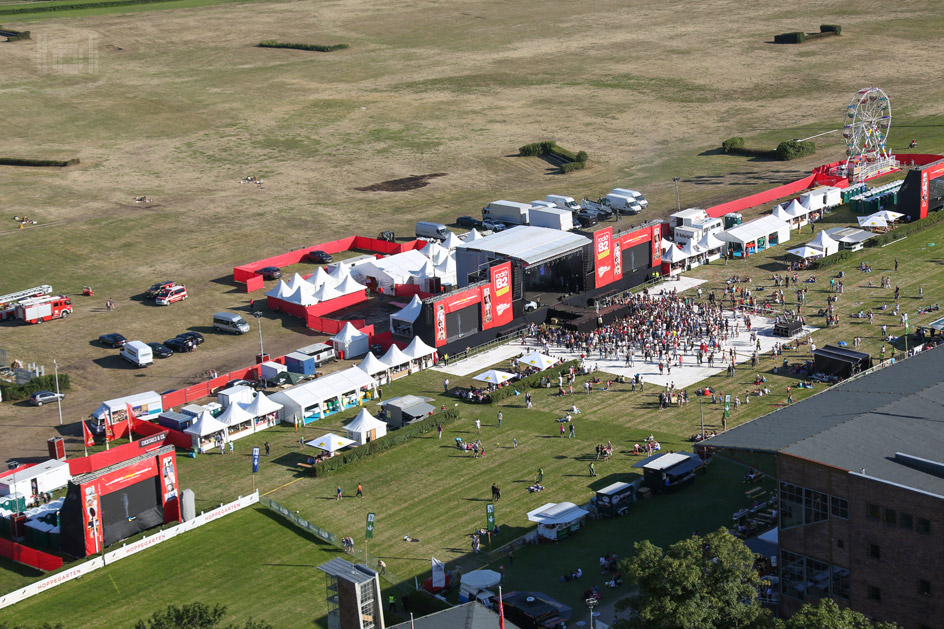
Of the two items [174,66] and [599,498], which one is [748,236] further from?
[174,66]

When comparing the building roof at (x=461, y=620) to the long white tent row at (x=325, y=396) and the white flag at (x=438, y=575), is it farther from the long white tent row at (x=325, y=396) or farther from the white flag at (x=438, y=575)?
the long white tent row at (x=325, y=396)

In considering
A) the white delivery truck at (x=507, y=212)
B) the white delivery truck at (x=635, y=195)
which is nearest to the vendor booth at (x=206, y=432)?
the white delivery truck at (x=507, y=212)

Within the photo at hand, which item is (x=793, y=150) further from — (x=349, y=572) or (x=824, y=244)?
(x=349, y=572)

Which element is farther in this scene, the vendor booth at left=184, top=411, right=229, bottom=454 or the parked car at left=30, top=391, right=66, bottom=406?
the parked car at left=30, top=391, right=66, bottom=406

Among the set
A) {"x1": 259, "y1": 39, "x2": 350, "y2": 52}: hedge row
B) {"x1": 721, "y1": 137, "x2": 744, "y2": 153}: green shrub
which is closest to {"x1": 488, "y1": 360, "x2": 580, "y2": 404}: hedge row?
{"x1": 721, "y1": 137, "x2": 744, "y2": 153}: green shrub

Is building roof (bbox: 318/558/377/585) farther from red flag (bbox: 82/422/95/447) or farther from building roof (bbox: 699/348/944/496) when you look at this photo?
red flag (bbox: 82/422/95/447)

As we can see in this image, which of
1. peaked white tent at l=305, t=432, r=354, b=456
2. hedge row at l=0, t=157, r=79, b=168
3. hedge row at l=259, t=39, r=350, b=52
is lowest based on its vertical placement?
peaked white tent at l=305, t=432, r=354, b=456
